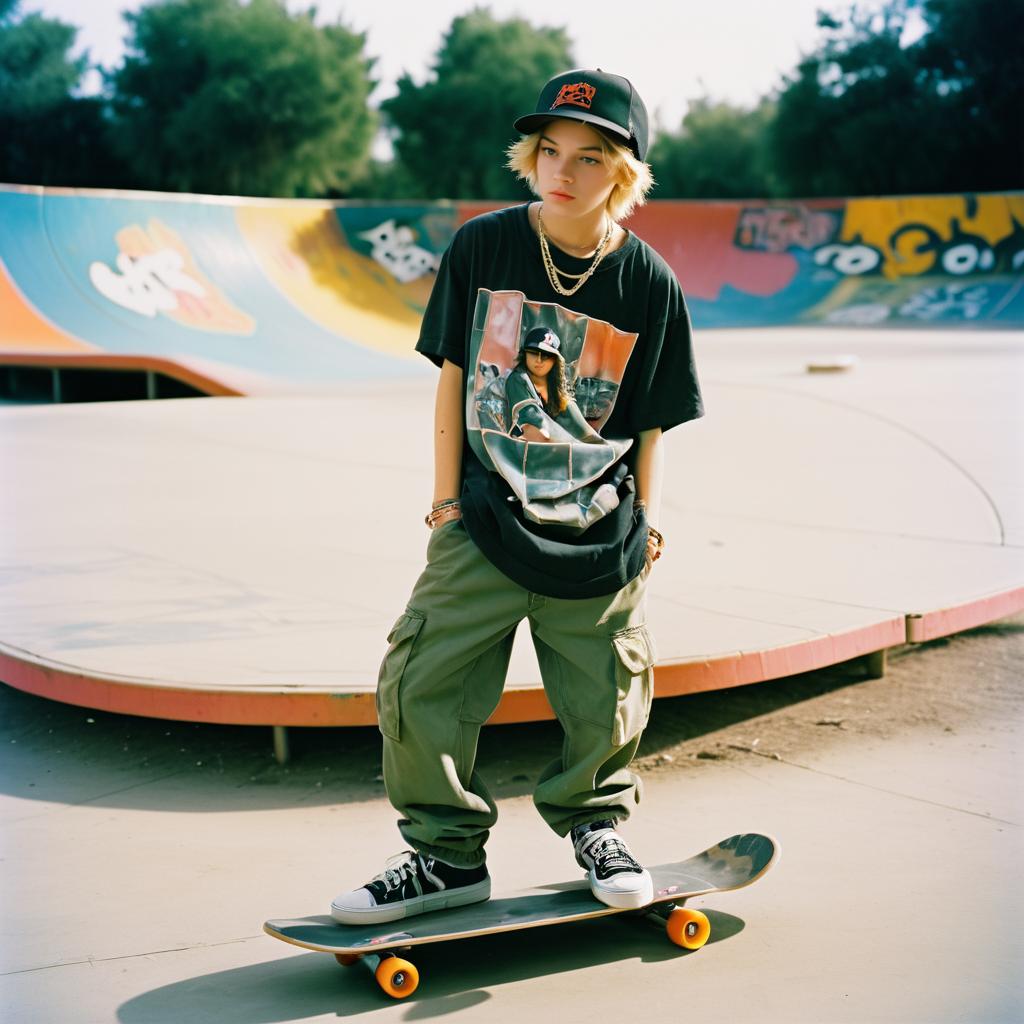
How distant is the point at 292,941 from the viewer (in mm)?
2129

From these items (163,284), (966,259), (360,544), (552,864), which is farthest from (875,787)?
(966,259)

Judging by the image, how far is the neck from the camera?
2.28m

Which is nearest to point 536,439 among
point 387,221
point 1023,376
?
point 1023,376

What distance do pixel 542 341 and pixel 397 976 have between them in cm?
116

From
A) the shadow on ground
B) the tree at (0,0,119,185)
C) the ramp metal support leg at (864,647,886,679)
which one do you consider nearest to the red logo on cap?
the shadow on ground

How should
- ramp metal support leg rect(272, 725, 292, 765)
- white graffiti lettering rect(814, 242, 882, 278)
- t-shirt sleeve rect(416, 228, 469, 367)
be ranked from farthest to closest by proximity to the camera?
white graffiti lettering rect(814, 242, 882, 278) → ramp metal support leg rect(272, 725, 292, 765) → t-shirt sleeve rect(416, 228, 469, 367)

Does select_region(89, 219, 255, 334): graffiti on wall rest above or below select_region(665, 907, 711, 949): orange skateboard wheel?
above

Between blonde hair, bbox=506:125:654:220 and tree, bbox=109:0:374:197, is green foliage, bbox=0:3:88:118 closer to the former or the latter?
tree, bbox=109:0:374:197

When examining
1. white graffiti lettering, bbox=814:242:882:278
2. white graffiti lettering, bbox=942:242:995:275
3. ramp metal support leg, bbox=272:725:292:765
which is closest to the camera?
ramp metal support leg, bbox=272:725:292:765

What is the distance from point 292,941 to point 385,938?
0.54ft

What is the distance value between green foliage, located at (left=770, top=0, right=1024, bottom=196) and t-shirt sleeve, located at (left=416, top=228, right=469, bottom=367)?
31266mm

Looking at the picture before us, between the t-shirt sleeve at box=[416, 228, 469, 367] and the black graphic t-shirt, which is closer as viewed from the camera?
the black graphic t-shirt

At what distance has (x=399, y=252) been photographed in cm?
1736

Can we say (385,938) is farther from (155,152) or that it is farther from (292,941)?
(155,152)
